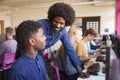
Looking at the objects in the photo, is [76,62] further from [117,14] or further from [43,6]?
[43,6]

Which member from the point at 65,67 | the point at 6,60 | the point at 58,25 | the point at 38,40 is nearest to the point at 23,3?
the point at 6,60

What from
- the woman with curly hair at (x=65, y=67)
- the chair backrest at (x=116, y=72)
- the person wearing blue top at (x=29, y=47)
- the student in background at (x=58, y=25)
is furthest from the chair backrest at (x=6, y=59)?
the chair backrest at (x=116, y=72)

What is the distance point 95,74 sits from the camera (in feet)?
7.55

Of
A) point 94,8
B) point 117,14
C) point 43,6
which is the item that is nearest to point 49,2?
point 43,6

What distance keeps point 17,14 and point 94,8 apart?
14.1 ft

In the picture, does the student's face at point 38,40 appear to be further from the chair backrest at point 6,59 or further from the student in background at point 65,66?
the chair backrest at point 6,59

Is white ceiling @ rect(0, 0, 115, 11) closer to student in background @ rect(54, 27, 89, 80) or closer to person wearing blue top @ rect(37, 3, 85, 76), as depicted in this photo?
student in background @ rect(54, 27, 89, 80)

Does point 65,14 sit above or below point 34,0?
below

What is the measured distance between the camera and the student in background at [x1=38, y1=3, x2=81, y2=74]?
6.13 feet

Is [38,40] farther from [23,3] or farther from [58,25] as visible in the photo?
[23,3]

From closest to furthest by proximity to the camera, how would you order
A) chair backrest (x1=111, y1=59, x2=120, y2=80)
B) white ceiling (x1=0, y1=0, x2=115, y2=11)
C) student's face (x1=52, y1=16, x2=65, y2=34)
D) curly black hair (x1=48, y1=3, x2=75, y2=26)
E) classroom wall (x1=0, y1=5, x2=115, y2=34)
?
chair backrest (x1=111, y1=59, x2=120, y2=80) → student's face (x1=52, y1=16, x2=65, y2=34) → curly black hair (x1=48, y1=3, x2=75, y2=26) → classroom wall (x1=0, y1=5, x2=115, y2=34) → white ceiling (x1=0, y1=0, x2=115, y2=11)

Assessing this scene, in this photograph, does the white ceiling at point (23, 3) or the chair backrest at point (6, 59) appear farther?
the white ceiling at point (23, 3)

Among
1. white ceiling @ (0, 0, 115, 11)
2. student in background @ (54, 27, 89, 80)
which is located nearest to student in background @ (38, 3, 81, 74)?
student in background @ (54, 27, 89, 80)

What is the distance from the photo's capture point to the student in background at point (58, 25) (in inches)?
73.6
